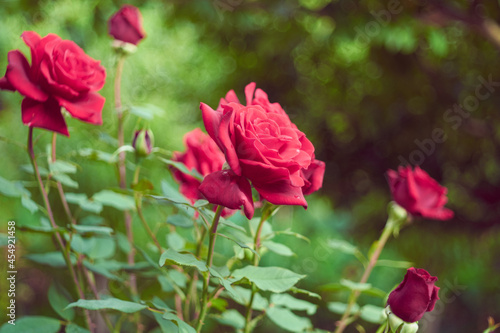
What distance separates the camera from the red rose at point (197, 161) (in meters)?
0.43

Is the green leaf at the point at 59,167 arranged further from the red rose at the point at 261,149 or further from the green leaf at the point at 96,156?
the red rose at the point at 261,149

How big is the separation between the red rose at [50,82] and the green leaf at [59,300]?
14 cm

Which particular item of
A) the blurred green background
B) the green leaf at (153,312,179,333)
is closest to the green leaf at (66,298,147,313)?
the green leaf at (153,312,179,333)

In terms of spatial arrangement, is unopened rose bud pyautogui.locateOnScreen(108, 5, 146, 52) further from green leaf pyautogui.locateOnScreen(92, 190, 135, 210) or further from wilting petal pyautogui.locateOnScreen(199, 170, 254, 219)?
wilting petal pyautogui.locateOnScreen(199, 170, 254, 219)

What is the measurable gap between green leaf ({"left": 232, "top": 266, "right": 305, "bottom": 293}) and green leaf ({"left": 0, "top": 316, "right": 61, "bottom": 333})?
0.17m

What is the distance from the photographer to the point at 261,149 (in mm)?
297

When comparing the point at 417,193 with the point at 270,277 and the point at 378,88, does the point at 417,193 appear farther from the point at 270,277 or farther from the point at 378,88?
the point at 378,88

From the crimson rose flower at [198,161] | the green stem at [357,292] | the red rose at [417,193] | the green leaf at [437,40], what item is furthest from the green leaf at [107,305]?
the green leaf at [437,40]

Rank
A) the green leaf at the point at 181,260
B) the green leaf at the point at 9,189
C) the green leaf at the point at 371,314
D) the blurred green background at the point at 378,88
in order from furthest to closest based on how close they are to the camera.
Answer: the blurred green background at the point at 378,88, the green leaf at the point at 371,314, the green leaf at the point at 9,189, the green leaf at the point at 181,260

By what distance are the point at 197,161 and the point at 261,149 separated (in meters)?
0.16

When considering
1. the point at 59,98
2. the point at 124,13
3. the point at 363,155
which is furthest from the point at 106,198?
the point at 363,155

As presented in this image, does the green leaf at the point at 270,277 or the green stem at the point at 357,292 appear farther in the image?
the green stem at the point at 357,292

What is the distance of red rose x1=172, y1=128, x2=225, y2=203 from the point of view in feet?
1.42

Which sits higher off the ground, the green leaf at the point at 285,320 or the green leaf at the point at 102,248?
the green leaf at the point at 102,248
